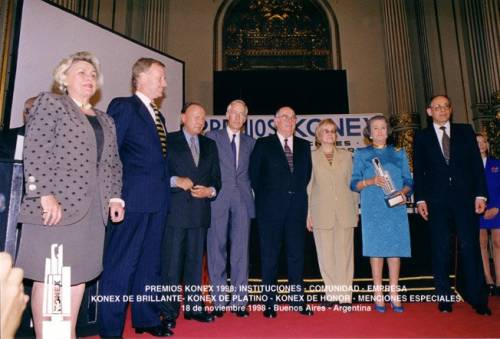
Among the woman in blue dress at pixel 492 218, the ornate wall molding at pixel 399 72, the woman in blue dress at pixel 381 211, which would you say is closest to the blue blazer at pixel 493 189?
the woman in blue dress at pixel 492 218

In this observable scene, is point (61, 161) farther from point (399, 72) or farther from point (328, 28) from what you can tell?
point (328, 28)

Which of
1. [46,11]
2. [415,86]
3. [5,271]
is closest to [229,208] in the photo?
[5,271]

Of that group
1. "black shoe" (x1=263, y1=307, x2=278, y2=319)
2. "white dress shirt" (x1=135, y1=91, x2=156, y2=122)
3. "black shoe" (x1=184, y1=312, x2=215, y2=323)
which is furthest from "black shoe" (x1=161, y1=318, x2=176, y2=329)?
"white dress shirt" (x1=135, y1=91, x2=156, y2=122)

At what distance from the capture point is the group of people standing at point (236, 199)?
6.26ft

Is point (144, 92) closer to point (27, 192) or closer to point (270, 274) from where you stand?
point (27, 192)

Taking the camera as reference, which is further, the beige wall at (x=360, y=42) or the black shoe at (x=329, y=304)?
the beige wall at (x=360, y=42)

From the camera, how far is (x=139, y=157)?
6.85 ft

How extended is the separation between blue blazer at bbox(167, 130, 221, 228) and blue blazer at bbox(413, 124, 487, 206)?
4.94ft

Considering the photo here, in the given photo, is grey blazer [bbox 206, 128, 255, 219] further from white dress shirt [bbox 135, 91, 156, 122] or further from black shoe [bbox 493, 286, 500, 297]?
black shoe [bbox 493, 286, 500, 297]

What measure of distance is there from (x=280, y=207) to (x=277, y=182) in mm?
181

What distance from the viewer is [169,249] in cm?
243

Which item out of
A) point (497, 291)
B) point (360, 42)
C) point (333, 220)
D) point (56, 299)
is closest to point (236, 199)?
point (333, 220)

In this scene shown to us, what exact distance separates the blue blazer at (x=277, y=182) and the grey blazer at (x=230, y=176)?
0.20ft

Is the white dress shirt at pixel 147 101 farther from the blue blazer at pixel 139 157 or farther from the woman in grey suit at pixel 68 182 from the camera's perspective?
the woman in grey suit at pixel 68 182
